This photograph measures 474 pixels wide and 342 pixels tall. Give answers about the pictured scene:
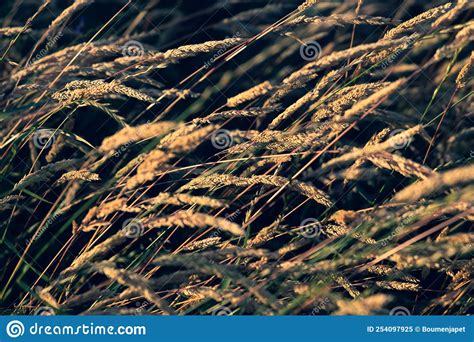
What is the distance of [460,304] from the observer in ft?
5.35

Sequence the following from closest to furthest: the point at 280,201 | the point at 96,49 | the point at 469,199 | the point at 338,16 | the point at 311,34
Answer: the point at 469,199 → the point at 96,49 → the point at 338,16 → the point at 280,201 → the point at 311,34

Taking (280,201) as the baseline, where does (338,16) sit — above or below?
above

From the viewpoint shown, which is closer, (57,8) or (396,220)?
(396,220)

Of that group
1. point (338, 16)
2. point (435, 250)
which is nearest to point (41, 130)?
point (338, 16)

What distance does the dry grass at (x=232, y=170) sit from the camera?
1.26 metres

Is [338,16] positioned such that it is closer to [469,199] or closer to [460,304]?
[469,199]

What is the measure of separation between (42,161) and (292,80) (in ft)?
2.74

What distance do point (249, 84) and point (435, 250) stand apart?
945mm

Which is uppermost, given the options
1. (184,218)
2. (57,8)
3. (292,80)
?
(57,8)

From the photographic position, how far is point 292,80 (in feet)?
4.87

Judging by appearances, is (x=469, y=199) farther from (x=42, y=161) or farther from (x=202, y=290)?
(x=42, y=161)

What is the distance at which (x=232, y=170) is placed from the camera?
1525 mm

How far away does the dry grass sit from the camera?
4.15 feet

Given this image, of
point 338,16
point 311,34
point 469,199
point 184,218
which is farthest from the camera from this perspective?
point 311,34
